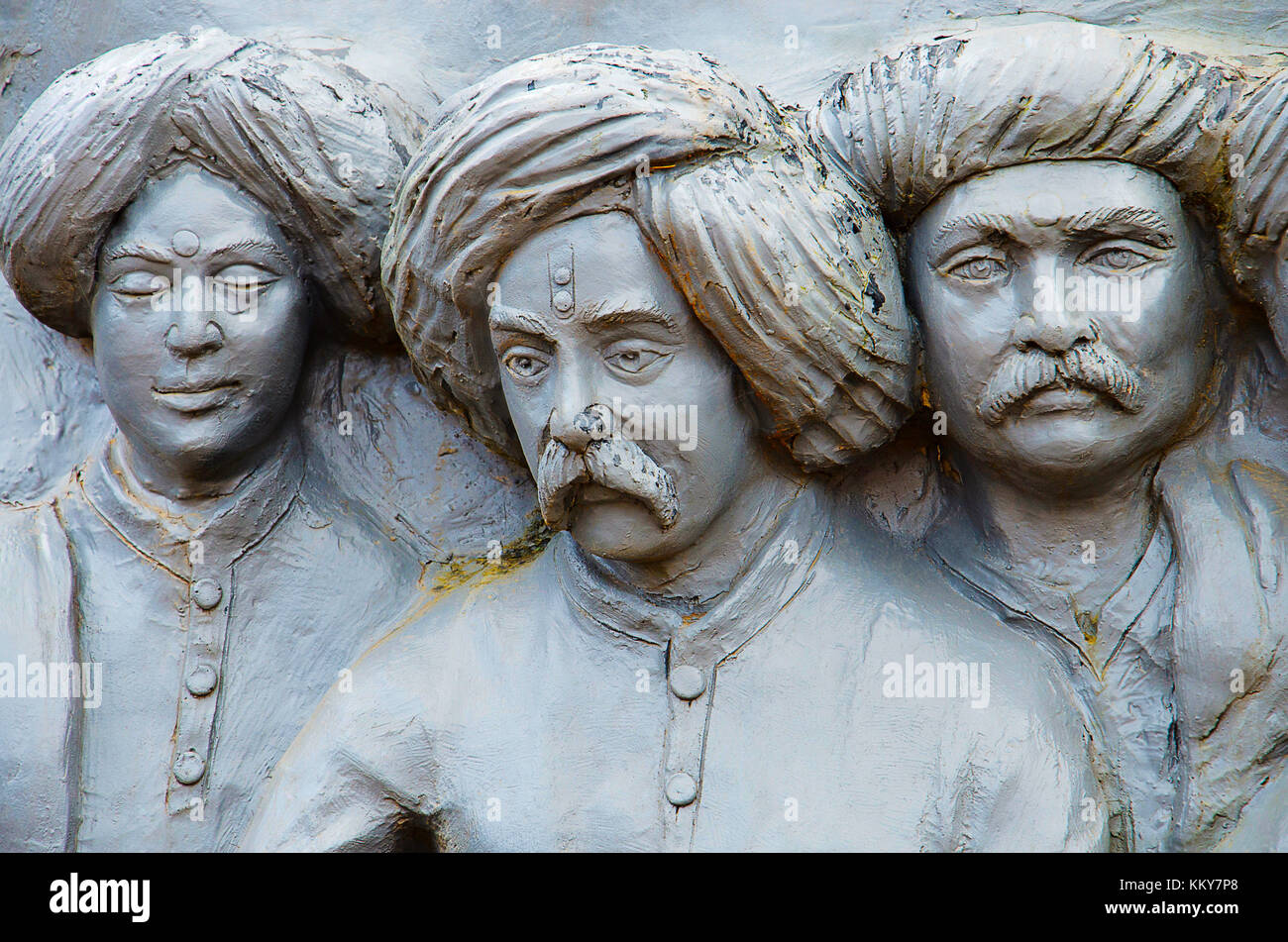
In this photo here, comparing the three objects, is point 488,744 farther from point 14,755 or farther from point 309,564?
point 14,755

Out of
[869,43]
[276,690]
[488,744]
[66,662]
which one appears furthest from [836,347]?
[66,662]

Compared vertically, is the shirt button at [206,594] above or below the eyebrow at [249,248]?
below

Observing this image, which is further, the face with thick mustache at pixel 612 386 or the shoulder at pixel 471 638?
the shoulder at pixel 471 638

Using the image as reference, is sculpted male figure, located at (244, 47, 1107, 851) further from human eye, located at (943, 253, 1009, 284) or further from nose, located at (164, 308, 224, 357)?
nose, located at (164, 308, 224, 357)

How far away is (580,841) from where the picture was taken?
8.41ft

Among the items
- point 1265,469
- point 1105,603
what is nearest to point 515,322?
point 1105,603

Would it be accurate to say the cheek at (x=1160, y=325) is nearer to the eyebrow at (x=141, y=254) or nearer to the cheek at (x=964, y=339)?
the cheek at (x=964, y=339)

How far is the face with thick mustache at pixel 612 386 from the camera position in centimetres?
247

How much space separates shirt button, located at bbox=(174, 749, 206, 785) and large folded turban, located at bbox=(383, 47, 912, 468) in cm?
80

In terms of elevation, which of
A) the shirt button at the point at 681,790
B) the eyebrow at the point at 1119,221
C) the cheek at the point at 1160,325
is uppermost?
the eyebrow at the point at 1119,221

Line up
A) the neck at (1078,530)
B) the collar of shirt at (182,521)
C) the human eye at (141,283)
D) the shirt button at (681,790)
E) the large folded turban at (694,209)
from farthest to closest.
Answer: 1. the collar of shirt at (182,521)
2. the human eye at (141,283)
3. the neck at (1078,530)
4. the shirt button at (681,790)
5. the large folded turban at (694,209)

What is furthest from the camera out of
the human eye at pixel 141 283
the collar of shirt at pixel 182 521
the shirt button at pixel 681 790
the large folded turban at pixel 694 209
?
the collar of shirt at pixel 182 521

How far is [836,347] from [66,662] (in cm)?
127

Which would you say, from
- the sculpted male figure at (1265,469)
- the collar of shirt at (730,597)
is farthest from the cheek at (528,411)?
the sculpted male figure at (1265,469)
